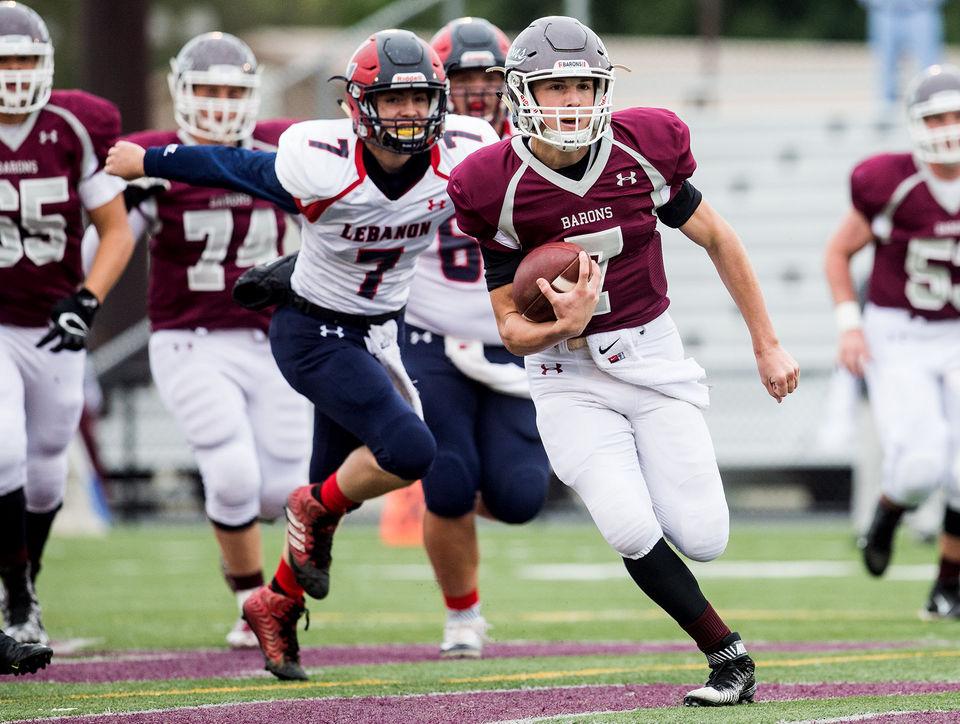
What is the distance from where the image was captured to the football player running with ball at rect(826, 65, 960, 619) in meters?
6.21

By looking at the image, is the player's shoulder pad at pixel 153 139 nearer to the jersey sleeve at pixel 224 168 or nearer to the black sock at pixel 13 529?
the jersey sleeve at pixel 224 168

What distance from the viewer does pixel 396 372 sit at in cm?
482

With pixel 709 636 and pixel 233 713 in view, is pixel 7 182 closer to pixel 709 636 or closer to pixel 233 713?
pixel 233 713

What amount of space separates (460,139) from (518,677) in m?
1.58

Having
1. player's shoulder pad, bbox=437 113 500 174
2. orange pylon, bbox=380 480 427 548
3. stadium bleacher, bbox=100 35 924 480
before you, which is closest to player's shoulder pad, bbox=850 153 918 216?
player's shoulder pad, bbox=437 113 500 174

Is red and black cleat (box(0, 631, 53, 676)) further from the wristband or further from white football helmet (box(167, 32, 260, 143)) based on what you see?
the wristband

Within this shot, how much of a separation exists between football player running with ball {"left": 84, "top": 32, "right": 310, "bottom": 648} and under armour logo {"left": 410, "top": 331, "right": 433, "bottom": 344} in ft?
2.29

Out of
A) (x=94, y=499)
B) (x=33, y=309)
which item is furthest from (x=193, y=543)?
(x=33, y=309)

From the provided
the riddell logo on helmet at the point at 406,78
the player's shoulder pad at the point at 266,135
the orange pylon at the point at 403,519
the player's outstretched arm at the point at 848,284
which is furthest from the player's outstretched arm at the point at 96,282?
the orange pylon at the point at 403,519

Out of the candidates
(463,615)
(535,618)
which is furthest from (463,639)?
(535,618)

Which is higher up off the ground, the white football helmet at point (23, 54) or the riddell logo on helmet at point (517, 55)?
the riddell logo on helmet at point (517, 55)

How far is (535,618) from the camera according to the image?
6.92 m

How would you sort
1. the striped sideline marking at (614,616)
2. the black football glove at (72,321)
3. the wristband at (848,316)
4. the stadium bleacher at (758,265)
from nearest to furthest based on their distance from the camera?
1. the black football glove at (72,321)
2. the wristband at (848,316)
3. the striped sideline marking at (614,616)
4. the stadium bleacher at (758,265)

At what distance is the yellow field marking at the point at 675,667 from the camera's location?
14.7 ft
